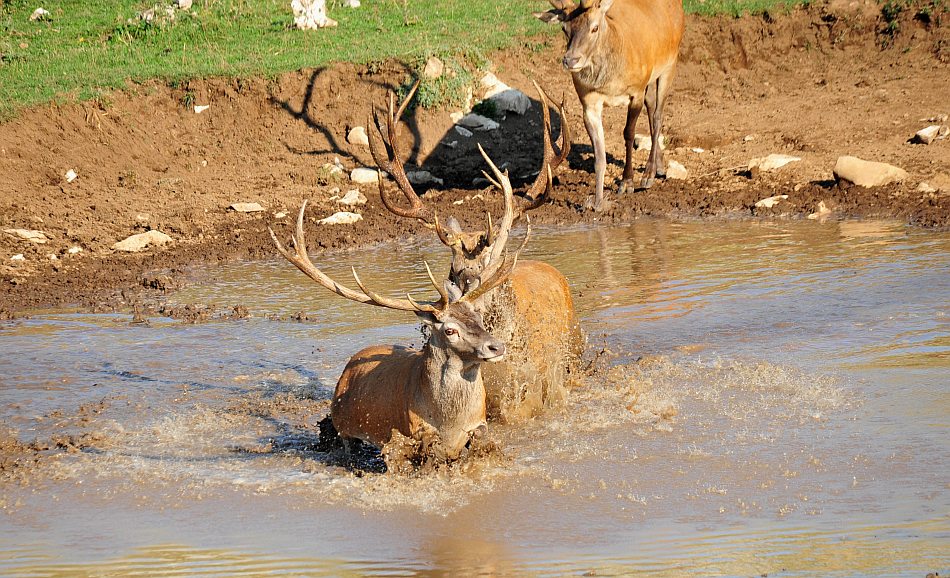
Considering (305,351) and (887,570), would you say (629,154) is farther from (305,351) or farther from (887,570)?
(887,570)

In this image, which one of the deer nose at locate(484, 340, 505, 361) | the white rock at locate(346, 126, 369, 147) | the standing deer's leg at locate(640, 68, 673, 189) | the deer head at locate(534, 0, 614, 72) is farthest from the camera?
the white rock at locate(346, 126, 369, 147)

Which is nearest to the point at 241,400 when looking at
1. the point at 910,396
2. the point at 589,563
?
the point at 589,563

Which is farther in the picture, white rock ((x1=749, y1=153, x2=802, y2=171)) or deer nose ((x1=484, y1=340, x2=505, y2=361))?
white rock ((x1=749, y1=153, x2=802, y2=171))

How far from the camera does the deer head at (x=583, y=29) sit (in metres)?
12.2

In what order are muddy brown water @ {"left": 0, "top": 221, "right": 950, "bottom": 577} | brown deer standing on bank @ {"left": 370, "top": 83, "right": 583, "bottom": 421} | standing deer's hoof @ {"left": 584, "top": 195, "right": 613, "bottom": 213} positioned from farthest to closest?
1. standing deer's hoof @ {"left": 584, "top": 195, "right": 613, "bottom": 213}
2. brown deer standing on bank @ {"left": 370, "top": 83, "right": 583, "bottom": 421}
3. muddy brown water @ {"left": 0, "top": 221, "right": 950, "bottom": 577}

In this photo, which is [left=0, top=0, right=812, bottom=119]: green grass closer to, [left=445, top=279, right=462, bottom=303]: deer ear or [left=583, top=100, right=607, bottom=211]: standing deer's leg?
[left=583, top=100, right=607, bottom=211]: standing deer's leg

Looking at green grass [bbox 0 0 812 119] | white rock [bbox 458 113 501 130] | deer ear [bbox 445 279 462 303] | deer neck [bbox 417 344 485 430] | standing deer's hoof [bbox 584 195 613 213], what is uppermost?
green grass [bbox 0 0 812 119]

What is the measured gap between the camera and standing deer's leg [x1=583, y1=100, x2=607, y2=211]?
496 inches

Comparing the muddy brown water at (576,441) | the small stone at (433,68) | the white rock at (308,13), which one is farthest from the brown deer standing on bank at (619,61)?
the white rock at (308,13)

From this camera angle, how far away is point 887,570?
466 centimetres

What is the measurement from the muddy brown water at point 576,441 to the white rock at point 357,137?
4443mm

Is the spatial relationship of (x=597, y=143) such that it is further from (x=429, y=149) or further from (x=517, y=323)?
(x=517, y=323)

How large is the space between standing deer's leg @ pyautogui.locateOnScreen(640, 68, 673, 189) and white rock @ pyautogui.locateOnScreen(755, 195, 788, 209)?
4.97ft

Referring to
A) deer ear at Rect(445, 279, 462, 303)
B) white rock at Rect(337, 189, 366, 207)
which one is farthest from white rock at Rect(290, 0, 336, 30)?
deer ear at Rect(445, 279, 462, 303)
